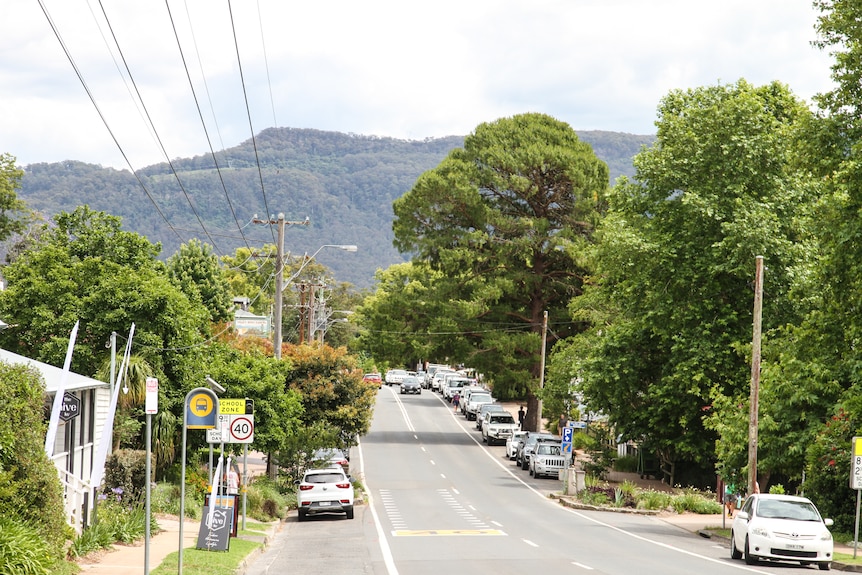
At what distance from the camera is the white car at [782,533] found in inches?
842

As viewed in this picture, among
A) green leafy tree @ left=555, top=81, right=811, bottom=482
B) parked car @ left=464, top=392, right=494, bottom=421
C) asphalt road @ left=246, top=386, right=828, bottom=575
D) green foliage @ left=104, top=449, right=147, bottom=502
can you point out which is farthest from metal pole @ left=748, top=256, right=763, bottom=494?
parked car @ left=464, top=392, right=494, bottom=421

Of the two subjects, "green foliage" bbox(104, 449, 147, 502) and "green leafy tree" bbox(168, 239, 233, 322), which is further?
"green leafy tree" bbox(168, 239, 233, 322)

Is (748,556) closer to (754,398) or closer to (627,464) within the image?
(754,398)

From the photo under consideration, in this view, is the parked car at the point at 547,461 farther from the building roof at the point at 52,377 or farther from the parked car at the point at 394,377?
the parked car at the point at 394,377

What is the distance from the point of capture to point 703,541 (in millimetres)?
27781

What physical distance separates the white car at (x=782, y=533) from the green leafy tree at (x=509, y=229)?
35200 millimetres

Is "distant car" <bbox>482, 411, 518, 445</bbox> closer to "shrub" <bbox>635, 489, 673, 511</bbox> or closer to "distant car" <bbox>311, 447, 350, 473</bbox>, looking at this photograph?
"distant car" <bbox>311, 447, 350, 473</bbox>

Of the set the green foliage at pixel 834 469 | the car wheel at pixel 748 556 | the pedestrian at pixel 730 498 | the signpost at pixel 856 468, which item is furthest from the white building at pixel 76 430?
the green foliage at pixel 834 469

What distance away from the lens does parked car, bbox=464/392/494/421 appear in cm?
7319

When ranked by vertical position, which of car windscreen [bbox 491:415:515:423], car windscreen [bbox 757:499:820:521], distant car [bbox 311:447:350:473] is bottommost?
distant car [bbox 311:447:350:473]

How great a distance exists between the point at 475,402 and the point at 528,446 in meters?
23.8

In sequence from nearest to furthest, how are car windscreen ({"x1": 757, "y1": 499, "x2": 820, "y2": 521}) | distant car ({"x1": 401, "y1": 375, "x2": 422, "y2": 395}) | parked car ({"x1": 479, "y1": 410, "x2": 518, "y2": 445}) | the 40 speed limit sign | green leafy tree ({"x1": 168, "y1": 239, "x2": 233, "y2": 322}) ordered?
1. car windscreen ({"x1": 757, "y1": 499, "x2": 820, "y2": 521})
2. the 40 speed limit sign
3. parked car ({"x1": 479, "y1": 410, "x2": 518, "y2": 445})
4. green leafy tree ({"x1": 168, "y1": 239, "x2": 233, "y2": 322})
5. distant car ({"x1": 401, "y1": 375, "x2": 422, "y2": 395})

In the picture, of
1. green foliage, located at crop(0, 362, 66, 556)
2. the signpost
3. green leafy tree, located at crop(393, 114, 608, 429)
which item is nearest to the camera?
green foliage, located at crop(0, 362, 66, 556)

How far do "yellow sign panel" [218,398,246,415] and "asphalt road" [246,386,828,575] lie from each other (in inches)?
124
